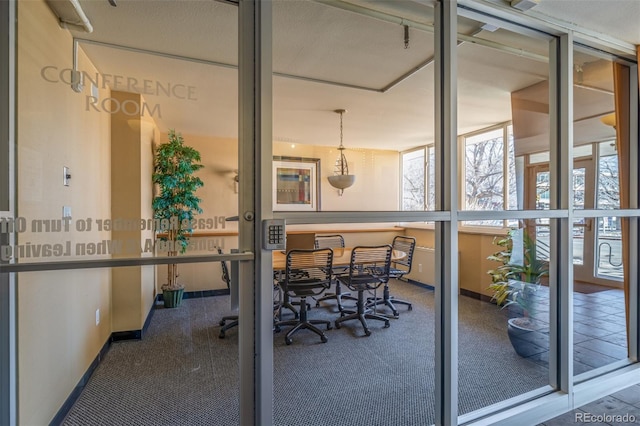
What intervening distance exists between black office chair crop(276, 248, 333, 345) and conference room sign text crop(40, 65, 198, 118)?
1.56 meters

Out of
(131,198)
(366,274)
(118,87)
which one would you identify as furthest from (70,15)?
(366,274)

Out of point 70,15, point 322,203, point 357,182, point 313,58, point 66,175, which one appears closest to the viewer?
point 70,15

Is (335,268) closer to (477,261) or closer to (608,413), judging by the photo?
(477,261)

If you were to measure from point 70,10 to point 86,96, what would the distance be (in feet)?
2.00

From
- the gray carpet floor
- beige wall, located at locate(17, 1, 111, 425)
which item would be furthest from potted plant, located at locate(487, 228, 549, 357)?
beige wall, located at locate(17, 1, 111, 425)

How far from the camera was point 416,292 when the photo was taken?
382 cm

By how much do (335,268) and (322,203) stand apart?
1.39m

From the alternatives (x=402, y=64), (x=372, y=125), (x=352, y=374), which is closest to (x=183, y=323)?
(x=352, y=374)

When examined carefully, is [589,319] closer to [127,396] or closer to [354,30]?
[354,30]

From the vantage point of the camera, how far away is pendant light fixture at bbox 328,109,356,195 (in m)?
3.05

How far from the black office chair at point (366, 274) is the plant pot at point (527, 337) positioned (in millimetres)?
1195

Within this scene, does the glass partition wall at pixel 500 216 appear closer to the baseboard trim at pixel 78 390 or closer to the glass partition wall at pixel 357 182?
the glass partition wall at pixel 357 182

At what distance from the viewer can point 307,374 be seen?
2.50m

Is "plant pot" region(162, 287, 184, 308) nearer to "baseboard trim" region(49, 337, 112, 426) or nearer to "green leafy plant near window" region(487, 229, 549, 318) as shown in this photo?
"baseboard trim" region(49, 337, 112, 426)
